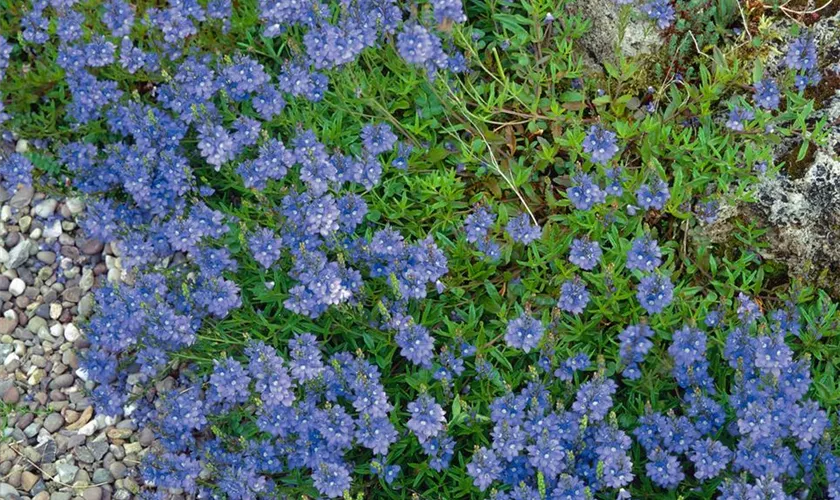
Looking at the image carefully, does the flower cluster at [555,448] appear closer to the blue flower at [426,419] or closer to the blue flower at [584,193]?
the blue flower at [426,419]

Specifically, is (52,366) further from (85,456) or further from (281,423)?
(281,423)

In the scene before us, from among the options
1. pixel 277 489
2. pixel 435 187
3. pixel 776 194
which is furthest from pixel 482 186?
pixel 277 489

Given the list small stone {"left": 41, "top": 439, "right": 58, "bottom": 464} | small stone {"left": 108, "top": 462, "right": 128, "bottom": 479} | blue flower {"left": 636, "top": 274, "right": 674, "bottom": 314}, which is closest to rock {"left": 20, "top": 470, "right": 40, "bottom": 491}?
small stone {"left": 41, "top": 439, "right": 58, "bottom": 464}

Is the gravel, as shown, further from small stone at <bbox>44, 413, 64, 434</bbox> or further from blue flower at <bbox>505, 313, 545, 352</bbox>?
blue flower at <bbox>505, 313, 545, 352</bbox>

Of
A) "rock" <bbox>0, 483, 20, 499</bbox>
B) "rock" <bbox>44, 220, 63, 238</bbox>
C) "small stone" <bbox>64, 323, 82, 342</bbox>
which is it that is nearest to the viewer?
"rock" <bbox>0, 483, 20, 499</bbox>

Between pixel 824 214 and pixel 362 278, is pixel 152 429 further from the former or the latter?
pixel 824 214

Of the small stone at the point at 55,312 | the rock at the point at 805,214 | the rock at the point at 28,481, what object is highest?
the rock at the point at 805,214

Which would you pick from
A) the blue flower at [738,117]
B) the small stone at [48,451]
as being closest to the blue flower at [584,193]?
the blue flower at [738,117]
